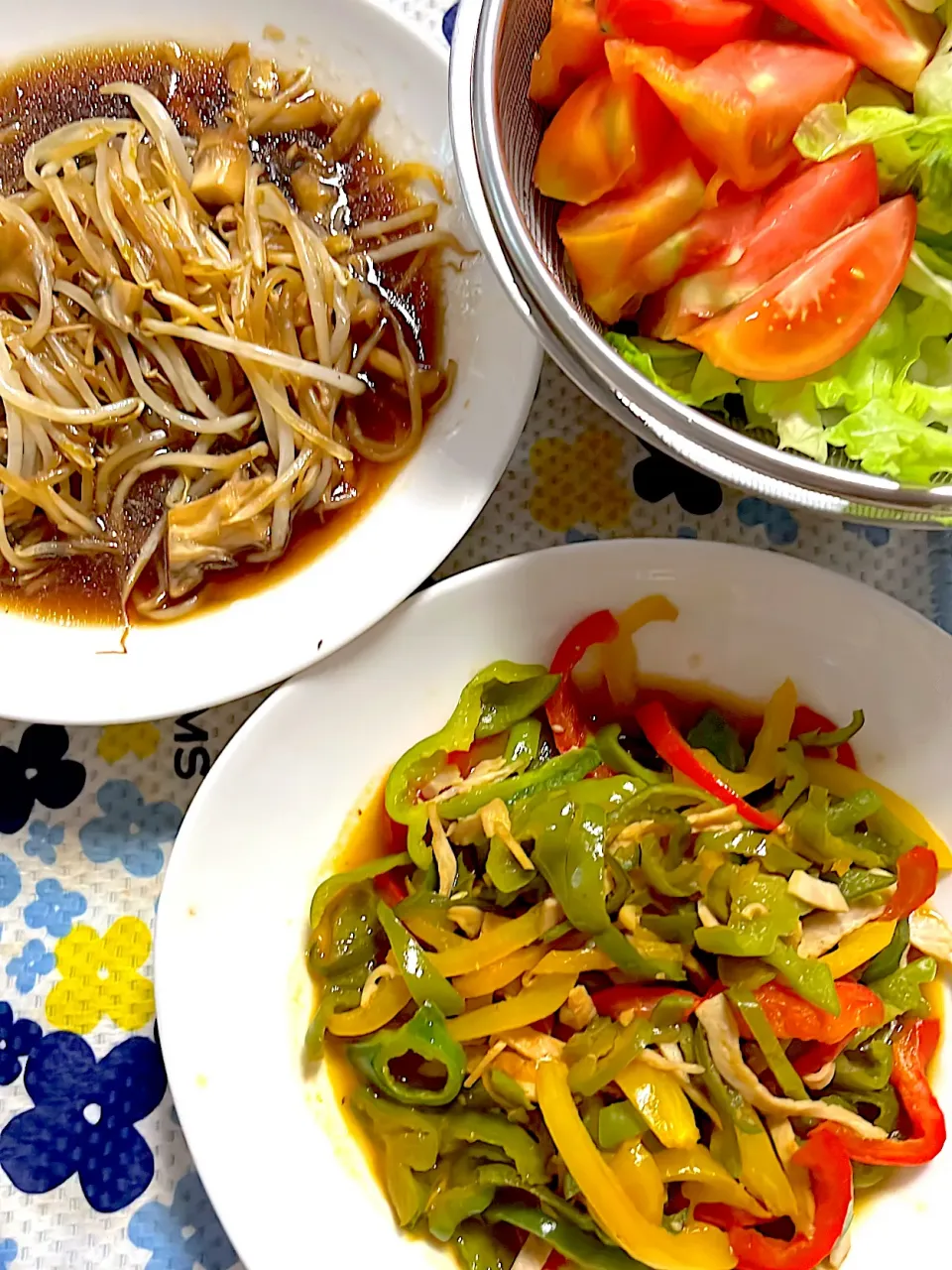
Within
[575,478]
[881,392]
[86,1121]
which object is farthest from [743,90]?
[86,1121]

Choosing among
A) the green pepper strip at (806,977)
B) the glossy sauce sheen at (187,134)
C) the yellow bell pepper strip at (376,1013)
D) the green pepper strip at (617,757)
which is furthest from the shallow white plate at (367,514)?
the green pepper strip at (806,977)

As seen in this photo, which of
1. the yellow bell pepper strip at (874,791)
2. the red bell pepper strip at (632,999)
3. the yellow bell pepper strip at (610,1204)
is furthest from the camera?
the yellow bell pepper strip at (874,791)

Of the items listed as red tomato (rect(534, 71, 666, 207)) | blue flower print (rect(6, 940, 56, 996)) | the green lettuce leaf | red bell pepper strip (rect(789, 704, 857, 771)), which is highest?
the green lettuce leaf

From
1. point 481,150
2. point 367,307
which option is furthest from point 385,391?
point 481,150

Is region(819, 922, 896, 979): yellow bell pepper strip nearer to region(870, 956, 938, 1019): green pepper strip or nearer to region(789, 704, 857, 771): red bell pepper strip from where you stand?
region(870, 956, 938, 1019): green pepper strip

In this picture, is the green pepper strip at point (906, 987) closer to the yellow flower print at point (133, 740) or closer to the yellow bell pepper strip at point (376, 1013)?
the yellow bell pepper strip at point (376, 1013)

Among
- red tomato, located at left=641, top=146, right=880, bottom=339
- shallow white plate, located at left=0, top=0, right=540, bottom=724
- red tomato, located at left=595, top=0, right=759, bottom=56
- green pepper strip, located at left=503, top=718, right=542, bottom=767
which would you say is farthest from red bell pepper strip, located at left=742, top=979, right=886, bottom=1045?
red tomato, located at left=595, top=0, right=759, bottom=56

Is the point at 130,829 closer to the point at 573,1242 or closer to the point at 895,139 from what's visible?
the point at 573,1242
